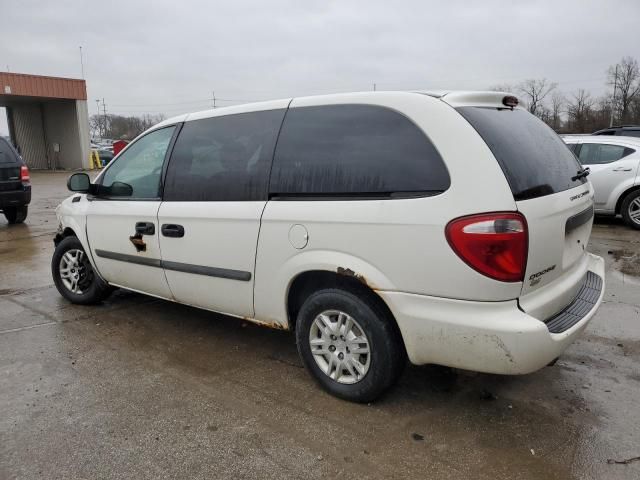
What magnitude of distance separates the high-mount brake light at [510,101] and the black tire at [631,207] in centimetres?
689

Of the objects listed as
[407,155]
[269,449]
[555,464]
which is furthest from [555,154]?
[269,449]

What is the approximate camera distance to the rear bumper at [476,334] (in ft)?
7.88

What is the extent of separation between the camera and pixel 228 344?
3934 millimetres

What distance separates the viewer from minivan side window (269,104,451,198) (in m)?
2.61

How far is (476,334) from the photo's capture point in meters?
2.45

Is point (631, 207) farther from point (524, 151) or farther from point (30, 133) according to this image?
point (30, 133)

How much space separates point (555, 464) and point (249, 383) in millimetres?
1821

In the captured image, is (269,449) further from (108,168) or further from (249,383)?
(108,168)

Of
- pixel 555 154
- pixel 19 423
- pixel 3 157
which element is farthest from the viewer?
pixel 3 157

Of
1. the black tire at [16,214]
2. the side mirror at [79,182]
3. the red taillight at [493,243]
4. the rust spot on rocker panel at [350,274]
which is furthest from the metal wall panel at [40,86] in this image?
the red taillight at [493,243]

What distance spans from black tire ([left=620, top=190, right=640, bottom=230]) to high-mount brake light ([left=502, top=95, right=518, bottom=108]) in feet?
22.6

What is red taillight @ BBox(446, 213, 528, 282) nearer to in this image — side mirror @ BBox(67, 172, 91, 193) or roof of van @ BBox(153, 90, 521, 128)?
roof of van @ BBox(153, 90, 521, 128)

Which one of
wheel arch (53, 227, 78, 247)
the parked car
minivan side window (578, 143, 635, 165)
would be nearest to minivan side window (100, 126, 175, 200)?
wheel arch (53, 227, 78, 247)

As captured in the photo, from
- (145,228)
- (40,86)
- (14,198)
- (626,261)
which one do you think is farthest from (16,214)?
(40,86)
